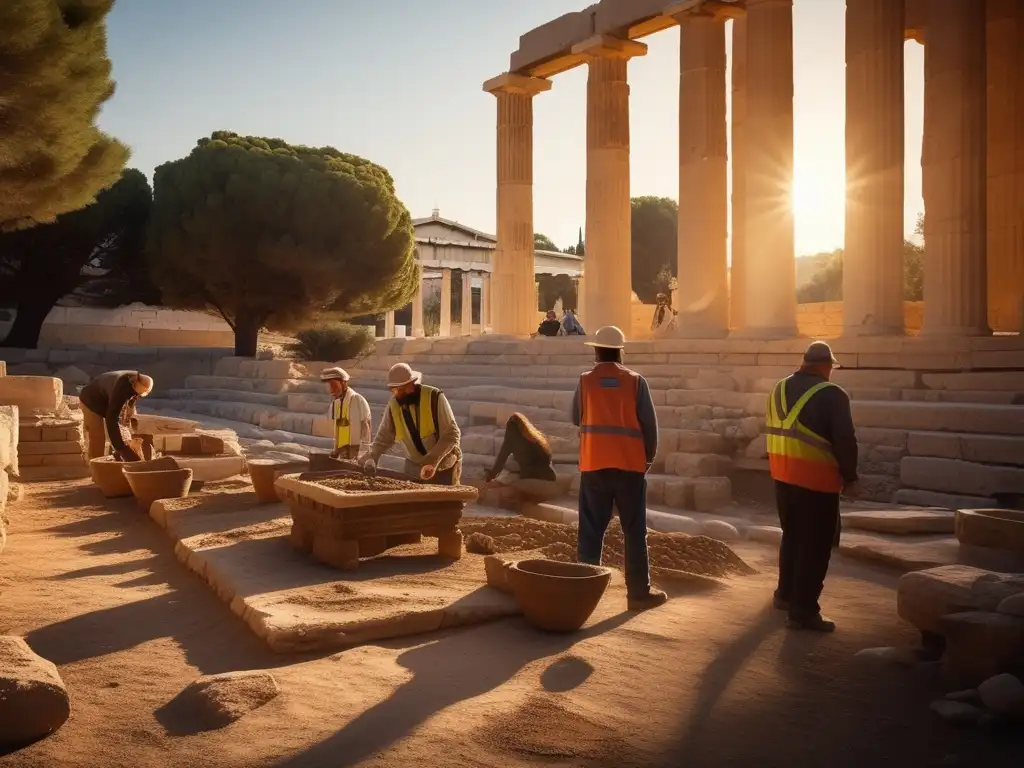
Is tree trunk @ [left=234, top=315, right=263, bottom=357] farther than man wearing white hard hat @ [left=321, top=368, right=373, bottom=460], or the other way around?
tree trunk @ [left=234, top=315, right=263, bottom=357]

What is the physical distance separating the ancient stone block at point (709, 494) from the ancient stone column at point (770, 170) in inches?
233

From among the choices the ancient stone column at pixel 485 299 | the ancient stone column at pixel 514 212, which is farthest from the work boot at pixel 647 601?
the ancient stone column at pixel 485 299

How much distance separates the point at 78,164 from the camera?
39.8 ft

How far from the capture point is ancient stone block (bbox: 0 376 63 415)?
38.0ft

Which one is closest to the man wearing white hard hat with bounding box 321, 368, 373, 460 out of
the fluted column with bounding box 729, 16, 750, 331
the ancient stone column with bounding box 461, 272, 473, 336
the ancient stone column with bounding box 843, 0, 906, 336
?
the ancient stone column with bounding box 843, 0, 906, 336

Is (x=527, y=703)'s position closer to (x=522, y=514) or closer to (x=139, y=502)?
(x=522, y=514)

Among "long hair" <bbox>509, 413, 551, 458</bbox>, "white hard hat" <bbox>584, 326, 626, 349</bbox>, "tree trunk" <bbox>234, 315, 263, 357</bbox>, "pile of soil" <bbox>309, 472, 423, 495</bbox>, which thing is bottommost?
"pile of soil" <bbox>309, 472, 423, 495</bbox>

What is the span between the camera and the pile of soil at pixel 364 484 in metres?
5.86

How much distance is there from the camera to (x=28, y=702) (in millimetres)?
3293

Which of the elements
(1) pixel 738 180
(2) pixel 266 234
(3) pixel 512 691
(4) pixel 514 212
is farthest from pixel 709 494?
(2) pixel 266 234

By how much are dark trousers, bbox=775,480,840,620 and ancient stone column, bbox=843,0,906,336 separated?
363 inches

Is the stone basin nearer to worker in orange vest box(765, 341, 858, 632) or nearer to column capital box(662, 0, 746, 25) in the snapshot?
worker in orange vest box(765, 341, 858, 632)

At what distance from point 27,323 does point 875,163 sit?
75.0 ft

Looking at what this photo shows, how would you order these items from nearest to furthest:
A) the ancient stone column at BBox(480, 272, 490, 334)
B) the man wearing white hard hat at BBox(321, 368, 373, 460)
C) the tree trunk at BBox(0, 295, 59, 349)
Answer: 1. the man wearing white hard hat at BBox(321, 368, 373, 460)
2. the tree trunk at BBox(0, 295, 59, 349)
3. the ancient stone column at BBox(480, 272, 490, 334)
